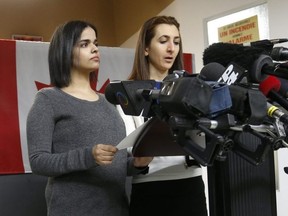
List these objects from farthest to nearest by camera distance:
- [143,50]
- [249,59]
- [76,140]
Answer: [143,50], [76,140], [249,59]

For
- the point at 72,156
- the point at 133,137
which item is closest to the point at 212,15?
the point at 72,156

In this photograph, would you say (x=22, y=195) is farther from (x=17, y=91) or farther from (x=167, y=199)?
(x=167, y=199)

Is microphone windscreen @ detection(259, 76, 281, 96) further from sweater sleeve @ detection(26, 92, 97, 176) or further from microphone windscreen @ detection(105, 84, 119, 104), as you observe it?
sweater sleeve @ detection(26, 92, 97, 176)

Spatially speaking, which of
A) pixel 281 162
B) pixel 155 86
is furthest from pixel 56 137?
pixel 281 162

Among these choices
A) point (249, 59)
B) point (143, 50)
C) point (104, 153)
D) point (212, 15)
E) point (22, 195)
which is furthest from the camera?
point (212, 15)

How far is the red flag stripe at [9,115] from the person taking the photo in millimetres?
1792

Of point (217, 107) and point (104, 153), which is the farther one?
point (104, 153)

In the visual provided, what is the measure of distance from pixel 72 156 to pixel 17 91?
43.0 inches

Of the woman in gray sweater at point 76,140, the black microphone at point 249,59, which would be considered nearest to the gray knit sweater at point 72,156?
the woman in gray sweater at point 76,140

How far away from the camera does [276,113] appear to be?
0.53m

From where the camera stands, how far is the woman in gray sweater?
0.91 m

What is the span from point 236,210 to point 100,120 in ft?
1.46

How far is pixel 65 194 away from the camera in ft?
3.12

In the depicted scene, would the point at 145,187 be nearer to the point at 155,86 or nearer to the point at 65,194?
the point at 65,194
